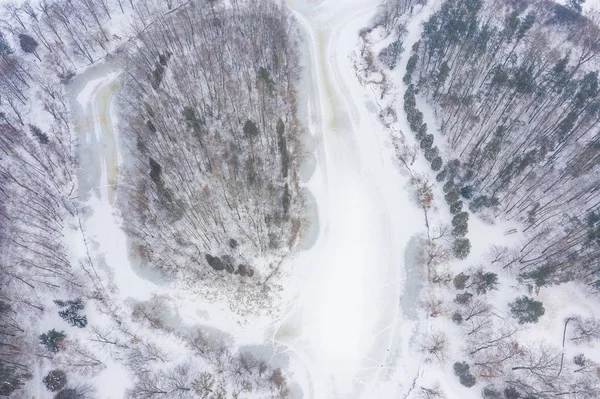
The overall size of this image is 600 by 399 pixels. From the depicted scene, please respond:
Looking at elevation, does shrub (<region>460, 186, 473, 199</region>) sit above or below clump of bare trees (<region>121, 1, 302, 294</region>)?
below

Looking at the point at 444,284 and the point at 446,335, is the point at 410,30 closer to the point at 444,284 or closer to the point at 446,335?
the point at 444,284

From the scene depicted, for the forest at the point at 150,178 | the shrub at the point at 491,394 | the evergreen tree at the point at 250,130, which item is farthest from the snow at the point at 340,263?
the evergreen tree at the point at 250,130

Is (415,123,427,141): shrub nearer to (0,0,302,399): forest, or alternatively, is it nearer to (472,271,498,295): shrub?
(0,0,302,399): forest

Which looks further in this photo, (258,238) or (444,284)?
(258,238)

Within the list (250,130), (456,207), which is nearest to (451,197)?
(456,207)

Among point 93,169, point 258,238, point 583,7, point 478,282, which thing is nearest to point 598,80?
point 583,7

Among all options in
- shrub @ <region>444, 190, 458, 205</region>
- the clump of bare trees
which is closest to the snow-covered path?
shrub @ <region>444, 190, 458, 205</region>

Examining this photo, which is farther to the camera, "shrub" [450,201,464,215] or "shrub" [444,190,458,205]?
"shrub" [444,190,458,205]
